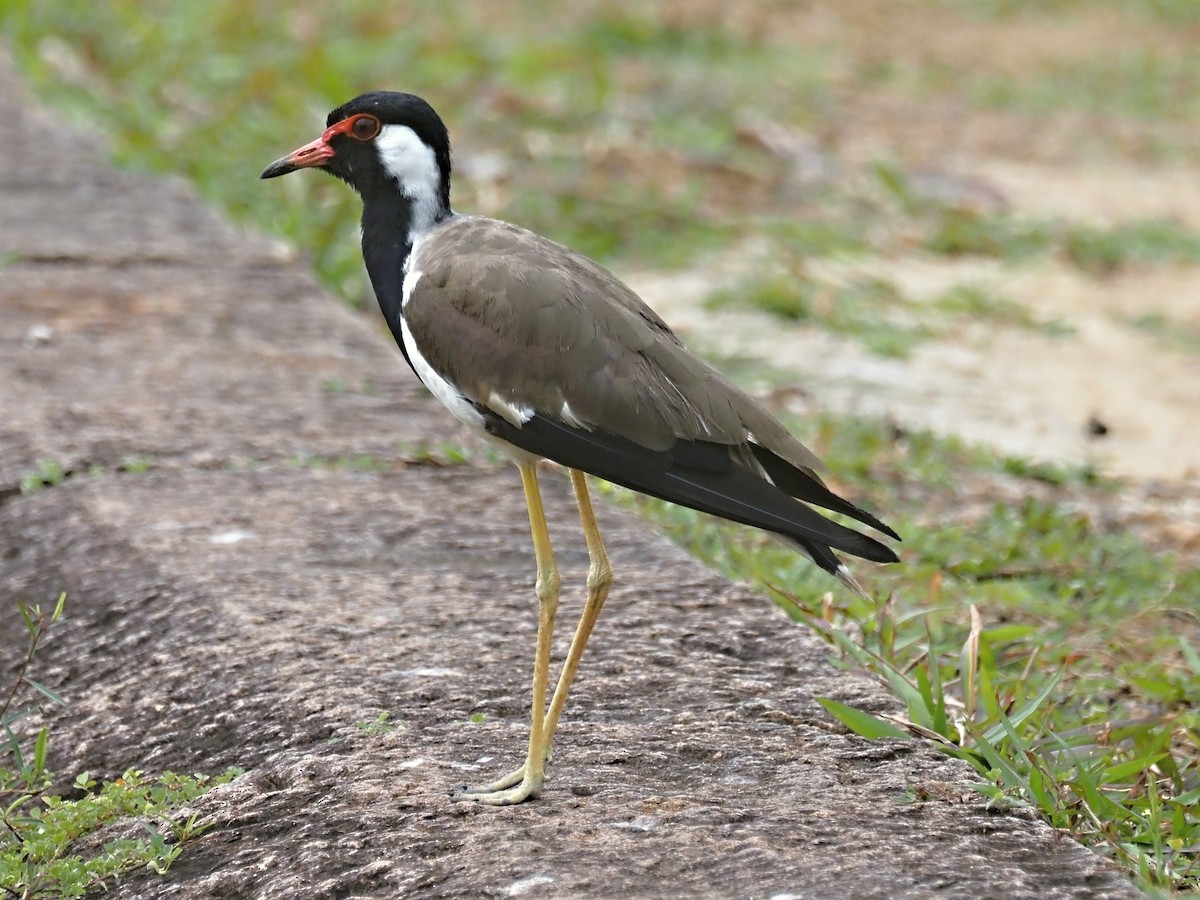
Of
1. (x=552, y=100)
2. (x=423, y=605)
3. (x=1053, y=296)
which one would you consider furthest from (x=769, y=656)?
(x=552, y=100)

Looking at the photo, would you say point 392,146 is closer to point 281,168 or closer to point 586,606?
point 281,168

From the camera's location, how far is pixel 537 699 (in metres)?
2.72

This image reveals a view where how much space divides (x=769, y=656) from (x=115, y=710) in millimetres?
1178

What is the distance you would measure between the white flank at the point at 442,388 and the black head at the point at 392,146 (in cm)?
31

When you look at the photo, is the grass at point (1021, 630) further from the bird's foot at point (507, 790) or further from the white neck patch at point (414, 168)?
the white neck patch at point (414, 168)

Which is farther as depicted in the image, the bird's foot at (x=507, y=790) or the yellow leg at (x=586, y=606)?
the yellow leg at (x=586, y=606)

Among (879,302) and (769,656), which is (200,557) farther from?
(879,302)

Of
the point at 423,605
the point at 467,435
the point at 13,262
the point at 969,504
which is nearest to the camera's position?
the point at 423,605

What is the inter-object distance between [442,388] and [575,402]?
0.77 feet

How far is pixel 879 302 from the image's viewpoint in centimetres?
650

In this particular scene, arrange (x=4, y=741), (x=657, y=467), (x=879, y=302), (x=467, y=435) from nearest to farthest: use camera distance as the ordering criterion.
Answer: (x=657, y=467), (x=4, y=741), (x=467, y=435), (x=879, y=302)


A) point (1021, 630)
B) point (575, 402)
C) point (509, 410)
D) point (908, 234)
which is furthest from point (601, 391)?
point (908, 234)

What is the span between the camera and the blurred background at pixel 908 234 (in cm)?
357

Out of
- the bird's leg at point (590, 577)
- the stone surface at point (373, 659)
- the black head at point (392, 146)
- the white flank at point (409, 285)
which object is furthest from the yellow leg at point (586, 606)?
the black head at point (392, 146)
